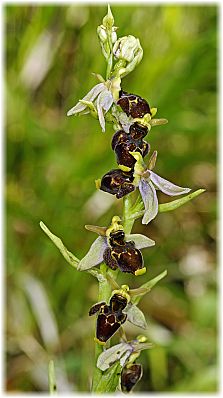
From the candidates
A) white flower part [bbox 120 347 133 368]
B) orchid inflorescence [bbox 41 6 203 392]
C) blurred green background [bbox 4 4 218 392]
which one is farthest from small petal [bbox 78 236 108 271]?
blurred green background [bbox 4 4 218 392]

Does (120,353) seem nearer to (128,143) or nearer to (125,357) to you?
(125,357)

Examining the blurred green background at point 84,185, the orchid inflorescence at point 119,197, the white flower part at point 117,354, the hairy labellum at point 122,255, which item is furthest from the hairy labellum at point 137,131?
the blurred green background at point 84,185

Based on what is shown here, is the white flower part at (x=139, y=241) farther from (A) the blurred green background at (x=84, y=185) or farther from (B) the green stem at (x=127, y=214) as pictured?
(A) the blurred green background at (x=84, y=185)

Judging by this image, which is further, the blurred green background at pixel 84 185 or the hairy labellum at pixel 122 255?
the blurred green background at pixel 84 185

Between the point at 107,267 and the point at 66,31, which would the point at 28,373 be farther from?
the point at 107,267

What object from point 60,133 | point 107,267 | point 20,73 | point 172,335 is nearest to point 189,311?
Answer: point 172,335

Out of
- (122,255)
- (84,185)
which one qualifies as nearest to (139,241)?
(122,255)
